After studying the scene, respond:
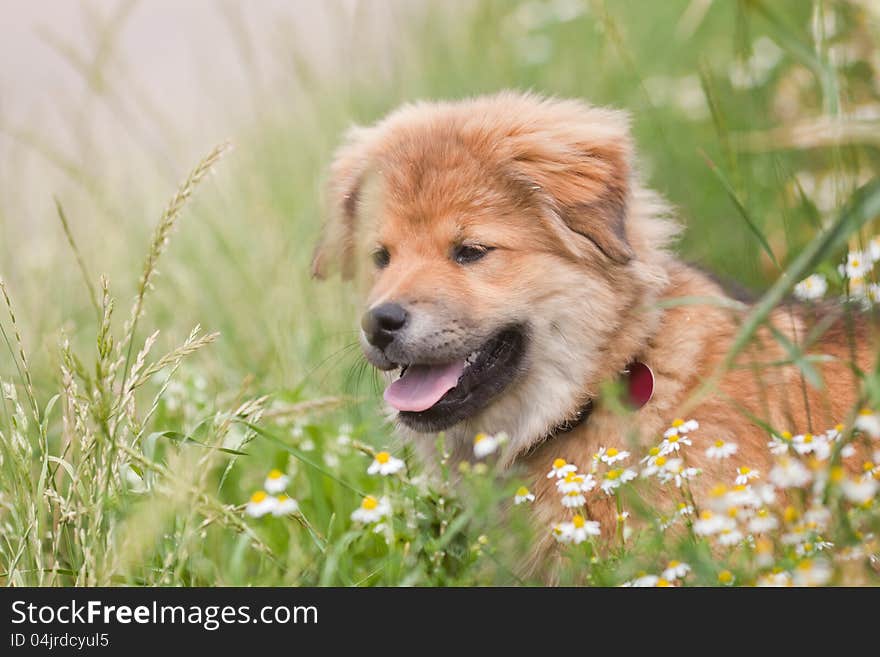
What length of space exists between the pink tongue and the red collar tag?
516 millimetres

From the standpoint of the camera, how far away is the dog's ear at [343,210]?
3.59m

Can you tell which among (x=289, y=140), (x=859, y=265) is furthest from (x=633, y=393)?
(x=289, y=140)

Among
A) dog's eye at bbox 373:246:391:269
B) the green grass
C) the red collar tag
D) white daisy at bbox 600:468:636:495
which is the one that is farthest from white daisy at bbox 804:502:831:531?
dog's eye at bbox 373:246:391:269

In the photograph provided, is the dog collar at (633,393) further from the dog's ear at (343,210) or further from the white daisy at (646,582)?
the dog's ear at (343,210)

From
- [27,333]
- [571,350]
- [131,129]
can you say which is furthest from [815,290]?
[27,333]

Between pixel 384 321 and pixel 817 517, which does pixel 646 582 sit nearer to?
pixel 817 517

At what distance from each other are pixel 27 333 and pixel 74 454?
142cm

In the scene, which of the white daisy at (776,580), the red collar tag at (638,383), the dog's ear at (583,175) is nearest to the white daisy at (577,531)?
the white daisy at (776,580)

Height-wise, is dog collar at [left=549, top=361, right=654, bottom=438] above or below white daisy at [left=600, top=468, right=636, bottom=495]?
below

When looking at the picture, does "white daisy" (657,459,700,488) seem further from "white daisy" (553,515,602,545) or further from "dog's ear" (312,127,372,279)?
"dog's ear" (312,127,372,279)

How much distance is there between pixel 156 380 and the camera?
4.55 meters

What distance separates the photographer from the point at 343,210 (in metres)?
3.63

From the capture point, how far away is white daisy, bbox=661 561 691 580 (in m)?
2.11
